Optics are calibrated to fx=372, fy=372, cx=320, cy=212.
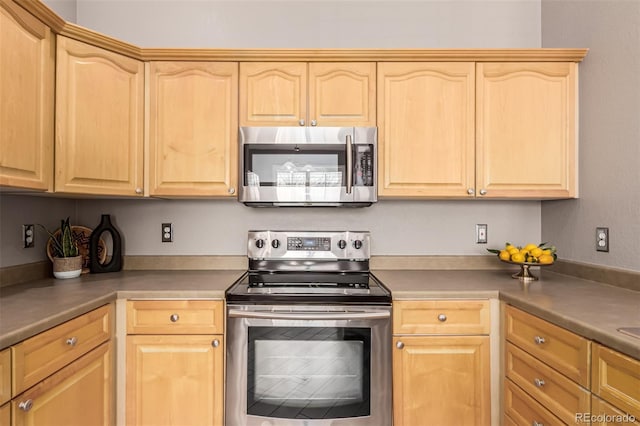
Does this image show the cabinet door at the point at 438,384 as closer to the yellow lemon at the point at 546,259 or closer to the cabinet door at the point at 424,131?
the yellow lemon at the point at 546,259

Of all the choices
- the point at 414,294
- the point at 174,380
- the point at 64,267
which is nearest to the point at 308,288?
the point at 414,294

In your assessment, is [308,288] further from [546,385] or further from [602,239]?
[602,239]

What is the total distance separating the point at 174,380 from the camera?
1674 millimetres

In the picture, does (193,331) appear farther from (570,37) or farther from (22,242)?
(570,37)

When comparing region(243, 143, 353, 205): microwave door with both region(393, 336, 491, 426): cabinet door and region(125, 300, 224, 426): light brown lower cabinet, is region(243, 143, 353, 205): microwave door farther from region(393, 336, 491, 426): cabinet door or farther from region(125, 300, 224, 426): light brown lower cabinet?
region(393, 336, 491, 426): cabinet door

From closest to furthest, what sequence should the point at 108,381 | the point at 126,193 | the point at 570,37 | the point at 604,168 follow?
1. the point at 108,381
2. the point at 604,168
3. the point at 126,193
4. the point at 570,37

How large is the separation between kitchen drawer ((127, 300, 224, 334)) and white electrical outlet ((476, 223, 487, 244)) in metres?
1.61

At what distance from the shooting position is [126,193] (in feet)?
6.39

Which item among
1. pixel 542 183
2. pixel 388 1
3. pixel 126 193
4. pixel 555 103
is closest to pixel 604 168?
pixel 542 183

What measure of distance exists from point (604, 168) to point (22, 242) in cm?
294

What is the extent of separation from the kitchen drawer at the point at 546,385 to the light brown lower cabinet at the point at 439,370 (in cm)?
14

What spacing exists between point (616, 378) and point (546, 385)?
34 centimetres

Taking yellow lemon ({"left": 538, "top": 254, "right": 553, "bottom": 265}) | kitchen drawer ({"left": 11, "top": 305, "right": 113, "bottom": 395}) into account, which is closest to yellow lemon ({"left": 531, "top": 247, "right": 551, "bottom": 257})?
yellow lemon ({"left": 538, "top": 254, "right": 553, "bottom": 265})

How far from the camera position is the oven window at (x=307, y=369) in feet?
5.45
